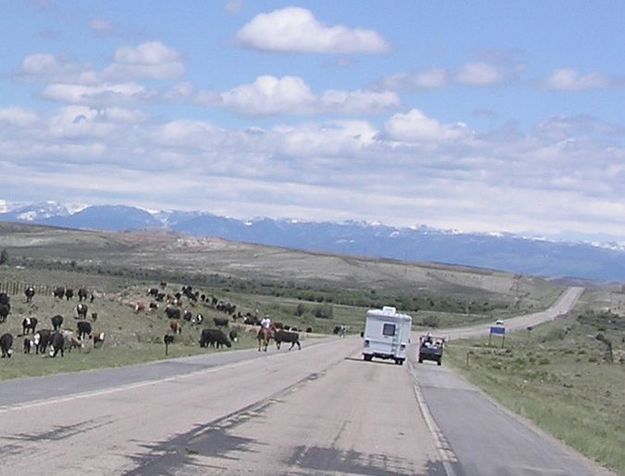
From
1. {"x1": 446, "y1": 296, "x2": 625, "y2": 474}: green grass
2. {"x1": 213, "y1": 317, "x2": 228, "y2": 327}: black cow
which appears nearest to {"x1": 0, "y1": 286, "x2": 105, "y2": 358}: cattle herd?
{"x1": 446, "y1": 296, "x2": 625, "y2": 474}: green grass

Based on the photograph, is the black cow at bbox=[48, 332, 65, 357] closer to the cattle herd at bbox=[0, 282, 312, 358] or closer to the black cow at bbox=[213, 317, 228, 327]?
the cattle herd at bbox=[0, 282, 312, 358]

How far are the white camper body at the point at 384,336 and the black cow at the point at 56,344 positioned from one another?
81.3 ft

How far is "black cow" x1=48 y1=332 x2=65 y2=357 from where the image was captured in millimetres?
40062

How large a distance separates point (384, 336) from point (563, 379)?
13.4m

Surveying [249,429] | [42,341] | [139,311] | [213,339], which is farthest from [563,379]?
[249,429]

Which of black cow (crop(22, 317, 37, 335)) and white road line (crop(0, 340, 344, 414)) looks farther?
black cow (crop(22, 317, 37, 335))

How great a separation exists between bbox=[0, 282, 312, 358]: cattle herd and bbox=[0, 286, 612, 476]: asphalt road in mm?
4112

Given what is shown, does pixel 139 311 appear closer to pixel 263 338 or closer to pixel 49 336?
pixel 263 338

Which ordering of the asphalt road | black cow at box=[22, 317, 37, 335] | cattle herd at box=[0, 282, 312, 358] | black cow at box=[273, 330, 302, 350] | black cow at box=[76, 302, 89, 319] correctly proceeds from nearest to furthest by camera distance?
the asphalt road → cattle herd at box=[0, 282, 312, 358] → black cow at box=[22, 317, 37, 335] → black cow at box=[76, 302, 89, 319] → black cow at box=[273, 330, 302, 350]

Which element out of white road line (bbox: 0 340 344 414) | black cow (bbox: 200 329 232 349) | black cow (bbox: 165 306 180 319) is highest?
black cow (bbox: 165 306 180 319)

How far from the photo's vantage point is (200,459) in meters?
16.5

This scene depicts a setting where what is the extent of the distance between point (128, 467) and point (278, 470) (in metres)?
2.23

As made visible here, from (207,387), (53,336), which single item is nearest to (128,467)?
(207,387)

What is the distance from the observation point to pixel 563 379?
70.7 metres
